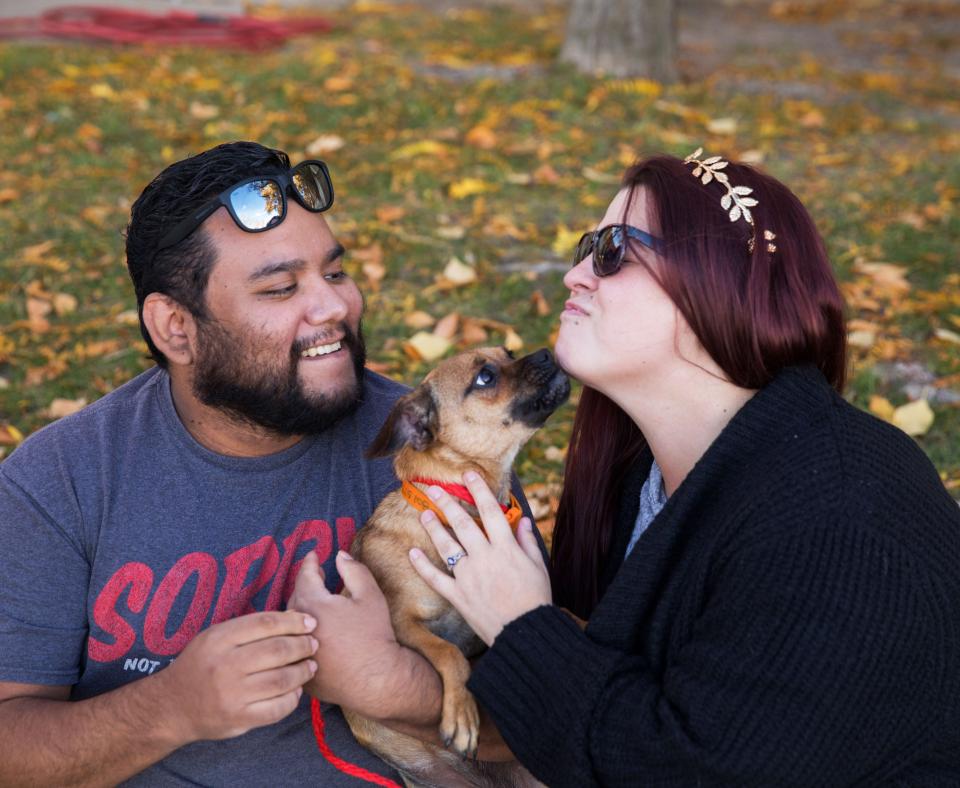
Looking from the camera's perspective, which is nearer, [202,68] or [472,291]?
[472,291]

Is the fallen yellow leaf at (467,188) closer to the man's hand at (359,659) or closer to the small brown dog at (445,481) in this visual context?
the small brown dog at (445,481)

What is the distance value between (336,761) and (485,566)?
2.20 feet

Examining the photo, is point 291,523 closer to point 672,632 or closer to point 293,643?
point 293,643

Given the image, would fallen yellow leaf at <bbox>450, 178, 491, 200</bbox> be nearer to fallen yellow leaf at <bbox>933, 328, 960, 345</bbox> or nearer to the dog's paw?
fallen yellow leaf at <bbox>933, 328, 960, 345</bbox>

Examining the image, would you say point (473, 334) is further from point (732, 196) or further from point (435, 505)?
point (732, 196)

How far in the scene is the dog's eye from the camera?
3.18 metres

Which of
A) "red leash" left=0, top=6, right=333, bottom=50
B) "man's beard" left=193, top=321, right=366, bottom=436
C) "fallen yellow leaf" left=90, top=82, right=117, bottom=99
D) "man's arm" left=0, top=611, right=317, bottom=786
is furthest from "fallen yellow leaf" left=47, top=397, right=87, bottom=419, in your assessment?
"red leash" left=0, top=6, right=333, bottom=50

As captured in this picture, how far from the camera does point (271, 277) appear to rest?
275 centimetres

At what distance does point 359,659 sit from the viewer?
8.00 feet

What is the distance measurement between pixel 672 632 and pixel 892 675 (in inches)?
17.0

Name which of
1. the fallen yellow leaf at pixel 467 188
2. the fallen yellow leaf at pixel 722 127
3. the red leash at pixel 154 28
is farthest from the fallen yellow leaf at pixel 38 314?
the red leash at pixel 154 28

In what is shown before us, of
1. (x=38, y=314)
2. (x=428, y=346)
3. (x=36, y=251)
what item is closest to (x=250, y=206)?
(x=428, y=346)

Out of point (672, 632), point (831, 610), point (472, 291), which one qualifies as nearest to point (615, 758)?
point (672, 632)

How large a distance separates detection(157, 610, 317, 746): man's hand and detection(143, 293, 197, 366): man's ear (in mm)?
853
